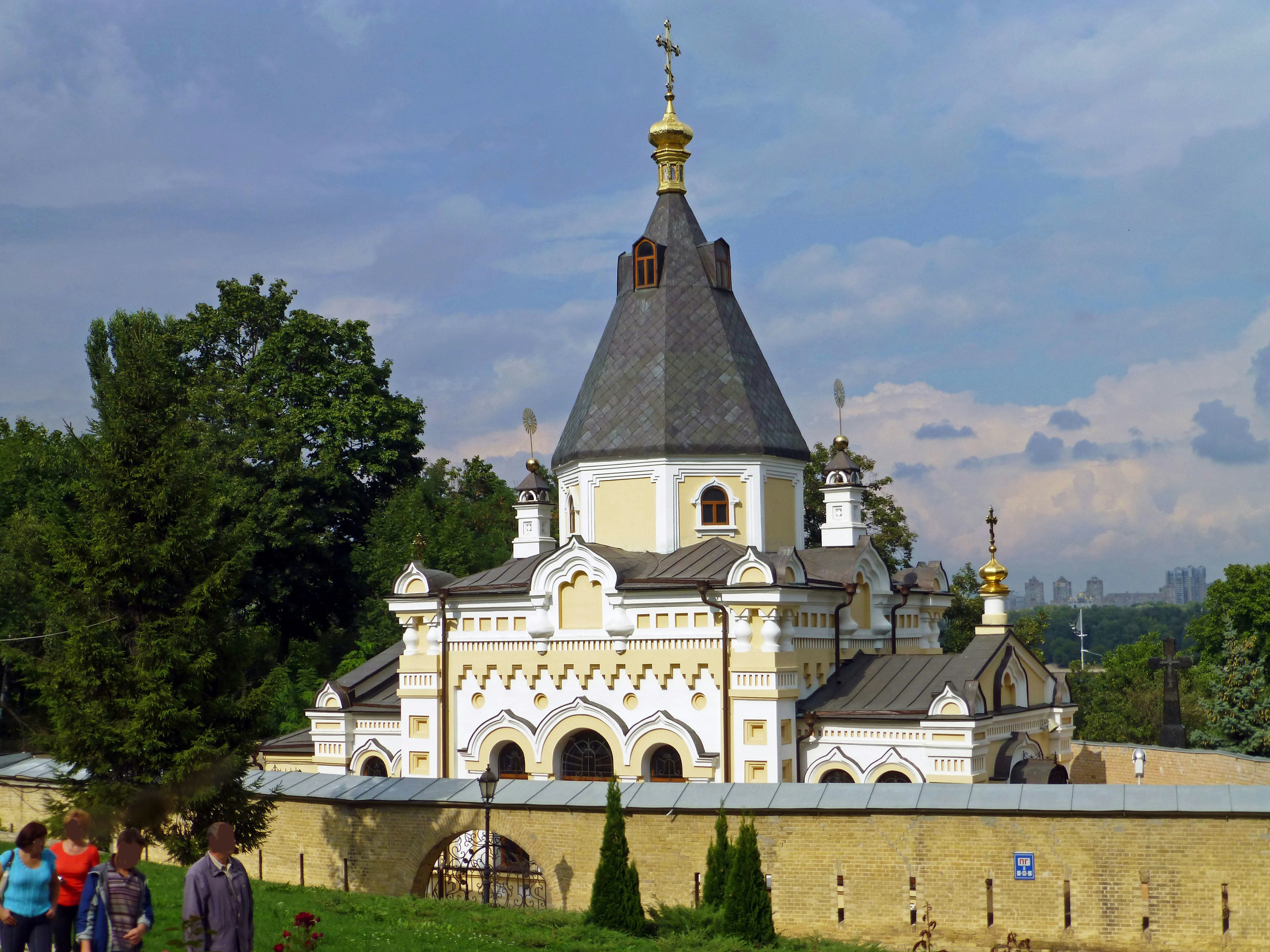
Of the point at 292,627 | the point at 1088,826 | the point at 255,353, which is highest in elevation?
the point at 255,353

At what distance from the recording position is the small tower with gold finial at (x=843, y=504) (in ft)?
76.5

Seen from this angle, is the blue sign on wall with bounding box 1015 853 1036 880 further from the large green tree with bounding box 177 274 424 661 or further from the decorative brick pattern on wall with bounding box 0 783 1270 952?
the large green tree with bounding box 177 274 424 661

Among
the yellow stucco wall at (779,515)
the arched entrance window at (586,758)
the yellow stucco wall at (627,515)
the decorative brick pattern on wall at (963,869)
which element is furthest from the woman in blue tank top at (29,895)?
the yellow stucco wall at (779,515)

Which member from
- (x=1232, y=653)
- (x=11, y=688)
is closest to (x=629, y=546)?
(x=1232, y=653)

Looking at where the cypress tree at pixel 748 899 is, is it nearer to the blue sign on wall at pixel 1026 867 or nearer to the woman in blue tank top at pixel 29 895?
the blue sign on wall at pixel 1026 867

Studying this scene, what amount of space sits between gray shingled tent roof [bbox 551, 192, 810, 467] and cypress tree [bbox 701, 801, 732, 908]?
395 inches

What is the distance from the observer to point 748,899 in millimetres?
12391

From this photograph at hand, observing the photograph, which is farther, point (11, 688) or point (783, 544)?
point (11, 688)

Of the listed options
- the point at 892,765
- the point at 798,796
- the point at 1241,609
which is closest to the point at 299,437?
the point at 892,765

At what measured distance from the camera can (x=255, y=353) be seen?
37094 millimetres

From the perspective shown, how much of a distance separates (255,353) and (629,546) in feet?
61.7

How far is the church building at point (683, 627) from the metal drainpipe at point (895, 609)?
0.10 ft

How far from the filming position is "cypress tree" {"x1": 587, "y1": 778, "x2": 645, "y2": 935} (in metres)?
12.7

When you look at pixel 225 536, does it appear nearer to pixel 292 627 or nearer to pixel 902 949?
pixel 902 949
